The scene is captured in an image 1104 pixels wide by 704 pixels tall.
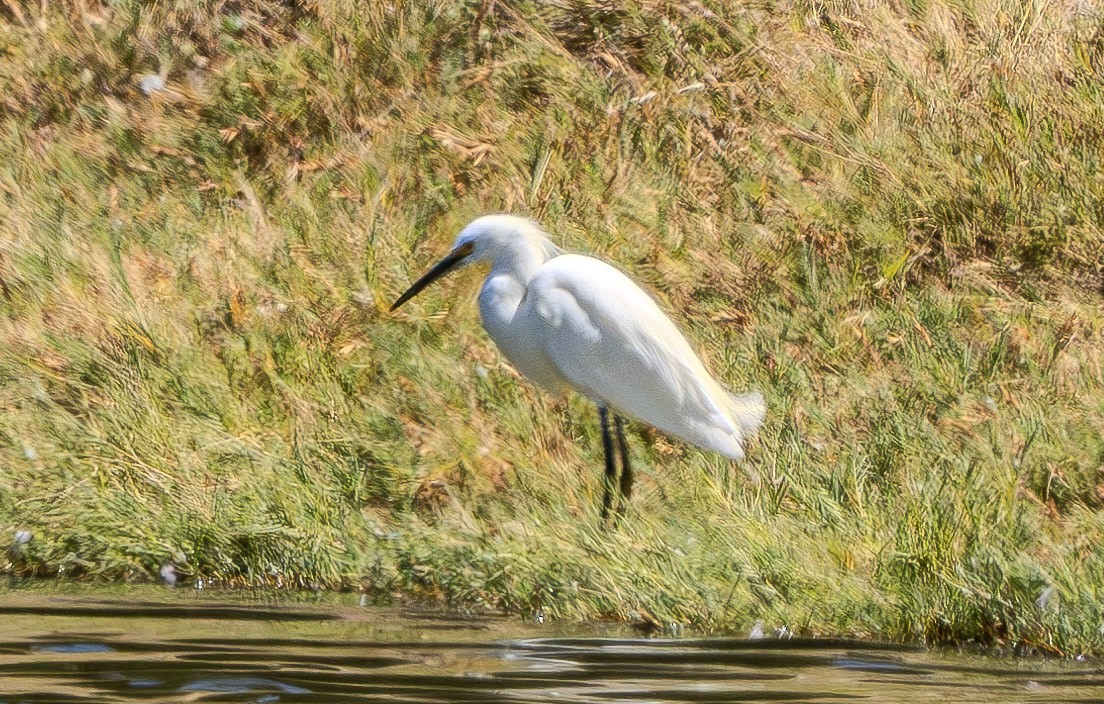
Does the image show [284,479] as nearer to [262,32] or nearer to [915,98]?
[915,98]

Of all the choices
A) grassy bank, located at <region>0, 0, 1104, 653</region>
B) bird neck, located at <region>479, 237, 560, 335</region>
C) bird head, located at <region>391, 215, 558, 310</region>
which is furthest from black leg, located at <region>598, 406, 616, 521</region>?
bird head, located at <region>391, 215, 558, 310</region>

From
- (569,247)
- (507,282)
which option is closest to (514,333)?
(507,282)

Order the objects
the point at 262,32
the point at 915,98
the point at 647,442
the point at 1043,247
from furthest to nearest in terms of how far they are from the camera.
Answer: the point at 262,32 → the point at 915,98 → the point at 1043,247 → the point at 647,442

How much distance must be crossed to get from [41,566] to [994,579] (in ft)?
9.60

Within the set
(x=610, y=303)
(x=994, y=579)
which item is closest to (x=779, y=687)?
(x=994, y=579)

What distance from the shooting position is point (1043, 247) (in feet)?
24.4

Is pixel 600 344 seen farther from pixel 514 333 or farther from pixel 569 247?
pixel 569 247

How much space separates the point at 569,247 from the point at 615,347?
1589 millimetres

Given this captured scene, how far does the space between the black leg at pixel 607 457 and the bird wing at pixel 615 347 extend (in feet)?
0.22

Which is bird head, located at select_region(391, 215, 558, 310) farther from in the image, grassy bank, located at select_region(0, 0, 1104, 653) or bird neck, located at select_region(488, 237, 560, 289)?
grassy bank, located at select_region(0, 0, 1104, 653)

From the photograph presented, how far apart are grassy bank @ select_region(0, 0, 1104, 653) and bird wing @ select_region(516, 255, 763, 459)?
246 millimetres

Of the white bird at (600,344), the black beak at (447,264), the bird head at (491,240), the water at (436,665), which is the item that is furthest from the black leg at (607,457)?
the water at (436,665)

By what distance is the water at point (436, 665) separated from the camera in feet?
11.9

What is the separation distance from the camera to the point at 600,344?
21.0ft
